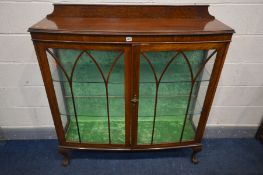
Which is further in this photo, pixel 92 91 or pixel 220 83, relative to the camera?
pixel 220 83

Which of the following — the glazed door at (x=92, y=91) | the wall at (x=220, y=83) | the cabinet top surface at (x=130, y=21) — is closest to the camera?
the cabinet top surface at (x=130, y=21)

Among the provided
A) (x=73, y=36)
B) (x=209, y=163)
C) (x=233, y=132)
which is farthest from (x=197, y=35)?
(x=233, y=132)

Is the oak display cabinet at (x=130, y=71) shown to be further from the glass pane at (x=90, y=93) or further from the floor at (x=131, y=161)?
the floor at (x=131, y=161)

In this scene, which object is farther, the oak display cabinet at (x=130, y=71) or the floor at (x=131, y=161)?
the floor at (x=131, y=161)

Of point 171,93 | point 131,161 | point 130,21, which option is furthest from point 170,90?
point 131,161

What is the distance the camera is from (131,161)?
5.20ft

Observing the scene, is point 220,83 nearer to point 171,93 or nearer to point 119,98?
point 171,93

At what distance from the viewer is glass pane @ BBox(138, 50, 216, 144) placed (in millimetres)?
1125

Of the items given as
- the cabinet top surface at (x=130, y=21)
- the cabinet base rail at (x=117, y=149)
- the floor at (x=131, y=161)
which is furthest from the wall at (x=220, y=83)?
the cabinet base rail at (x=117, y=149)

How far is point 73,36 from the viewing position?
976 mm

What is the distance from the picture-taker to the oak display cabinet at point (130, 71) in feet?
3.28

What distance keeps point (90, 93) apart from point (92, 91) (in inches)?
0.8

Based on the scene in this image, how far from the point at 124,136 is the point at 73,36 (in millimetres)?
730

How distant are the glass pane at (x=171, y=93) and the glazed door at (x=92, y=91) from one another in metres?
0.12
